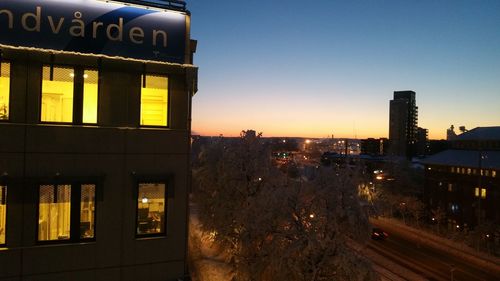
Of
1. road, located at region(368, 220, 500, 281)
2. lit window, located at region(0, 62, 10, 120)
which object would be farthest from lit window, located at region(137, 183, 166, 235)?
road, located at region(368, 220, 500, 281)

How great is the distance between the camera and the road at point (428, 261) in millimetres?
28375

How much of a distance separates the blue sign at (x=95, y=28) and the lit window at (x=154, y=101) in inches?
28.0

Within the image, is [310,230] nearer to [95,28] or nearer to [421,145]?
[95,28]

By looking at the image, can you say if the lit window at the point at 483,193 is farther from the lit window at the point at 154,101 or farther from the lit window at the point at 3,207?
the lit window at the point at 3,207

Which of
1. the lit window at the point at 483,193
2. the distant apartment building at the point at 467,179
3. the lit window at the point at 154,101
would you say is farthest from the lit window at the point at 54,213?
the lit window at the point at 483,193

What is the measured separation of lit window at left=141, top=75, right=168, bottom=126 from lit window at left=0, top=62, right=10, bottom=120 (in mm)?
3616

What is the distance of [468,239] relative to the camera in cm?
3744

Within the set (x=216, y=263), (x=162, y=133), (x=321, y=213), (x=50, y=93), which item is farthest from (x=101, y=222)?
(x=216, y=263)

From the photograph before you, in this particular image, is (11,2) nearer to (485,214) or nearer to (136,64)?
(136,64)

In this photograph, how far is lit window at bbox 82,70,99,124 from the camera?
1030 cm

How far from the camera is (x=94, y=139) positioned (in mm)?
10305

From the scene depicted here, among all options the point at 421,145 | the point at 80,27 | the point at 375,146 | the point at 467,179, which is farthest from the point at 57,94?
the point at 421,145

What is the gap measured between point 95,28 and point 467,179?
168 feet

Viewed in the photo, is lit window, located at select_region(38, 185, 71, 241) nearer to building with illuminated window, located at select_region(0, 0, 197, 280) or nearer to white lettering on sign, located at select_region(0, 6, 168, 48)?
building with illuminated window, located at select_region(0, 0, 197, 280)
